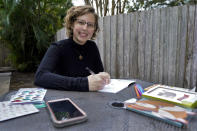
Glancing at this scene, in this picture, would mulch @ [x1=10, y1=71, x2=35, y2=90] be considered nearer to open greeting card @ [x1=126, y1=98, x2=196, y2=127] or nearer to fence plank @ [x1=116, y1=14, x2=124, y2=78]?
fence plank @ [x1=116, y1=14, x2=124, y2=78]

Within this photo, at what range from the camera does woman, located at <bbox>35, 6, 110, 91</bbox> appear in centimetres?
107

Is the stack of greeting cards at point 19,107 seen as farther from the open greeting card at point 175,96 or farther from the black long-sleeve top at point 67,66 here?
the open greeting card at point 175,96

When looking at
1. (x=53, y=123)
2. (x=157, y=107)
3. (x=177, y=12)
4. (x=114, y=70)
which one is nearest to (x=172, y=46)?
(x=177, y=12)

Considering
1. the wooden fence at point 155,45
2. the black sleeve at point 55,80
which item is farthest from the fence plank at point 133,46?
the black sleeve at point 55,80

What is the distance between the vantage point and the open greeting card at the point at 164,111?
539 mm

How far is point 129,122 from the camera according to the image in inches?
22.8

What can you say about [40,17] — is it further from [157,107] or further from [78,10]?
[157,107]

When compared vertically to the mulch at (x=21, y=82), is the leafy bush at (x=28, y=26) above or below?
above

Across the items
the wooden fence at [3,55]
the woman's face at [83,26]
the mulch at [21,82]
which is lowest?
the mulch at [21,82]

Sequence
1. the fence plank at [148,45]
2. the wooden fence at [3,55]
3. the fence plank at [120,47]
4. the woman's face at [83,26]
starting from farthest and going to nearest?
1. the wooden fence at [3,55]
2. the fence plank at [120,47]
3. the fence plank at [148,45]
4. the woman's face at [83,26]

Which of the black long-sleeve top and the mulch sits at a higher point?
the black long-sleeve top

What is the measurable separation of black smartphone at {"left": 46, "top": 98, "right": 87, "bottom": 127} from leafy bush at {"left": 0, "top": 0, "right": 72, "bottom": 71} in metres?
4.64

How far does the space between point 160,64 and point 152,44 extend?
288 mm

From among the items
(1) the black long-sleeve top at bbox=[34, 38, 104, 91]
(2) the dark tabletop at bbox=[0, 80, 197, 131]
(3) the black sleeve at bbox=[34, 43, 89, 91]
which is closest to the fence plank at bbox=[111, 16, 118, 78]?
(1) the black long-sleeve top at bbox=[34, 38, 104, 91]
